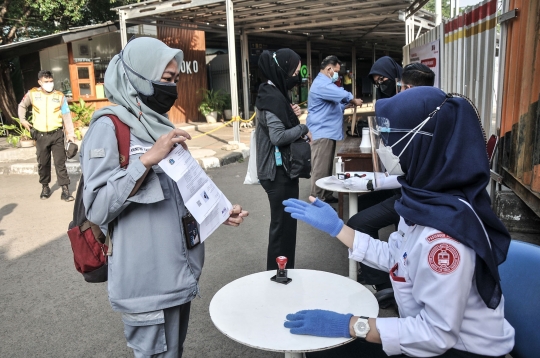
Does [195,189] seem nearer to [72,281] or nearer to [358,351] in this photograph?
[358,351]

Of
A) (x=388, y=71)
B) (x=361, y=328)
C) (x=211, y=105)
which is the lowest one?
(x=361, y=328)

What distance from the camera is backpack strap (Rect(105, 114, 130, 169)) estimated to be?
1699mm

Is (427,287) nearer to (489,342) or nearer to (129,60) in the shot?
(489,342)

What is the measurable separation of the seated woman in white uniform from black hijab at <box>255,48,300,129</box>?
1.73m

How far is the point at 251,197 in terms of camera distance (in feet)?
22.1

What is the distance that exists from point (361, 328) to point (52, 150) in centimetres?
655

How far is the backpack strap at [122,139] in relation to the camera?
66.9 inches

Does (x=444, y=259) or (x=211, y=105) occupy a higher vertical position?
(x=211, y=105)

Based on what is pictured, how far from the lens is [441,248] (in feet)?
4.83

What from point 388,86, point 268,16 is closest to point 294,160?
point 388,86

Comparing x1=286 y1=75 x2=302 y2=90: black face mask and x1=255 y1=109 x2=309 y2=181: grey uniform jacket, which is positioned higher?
x1=286 y1=75 x2=302 y2=90: black face mask

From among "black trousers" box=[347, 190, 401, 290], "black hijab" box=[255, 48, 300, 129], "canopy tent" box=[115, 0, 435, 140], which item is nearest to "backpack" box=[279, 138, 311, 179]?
"black hijab" box=[255, 48, 300, 129]

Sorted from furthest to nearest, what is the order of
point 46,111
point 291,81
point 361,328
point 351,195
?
1. point 46,111
2. point 351,195
3. point 291,81
4. point 361,328

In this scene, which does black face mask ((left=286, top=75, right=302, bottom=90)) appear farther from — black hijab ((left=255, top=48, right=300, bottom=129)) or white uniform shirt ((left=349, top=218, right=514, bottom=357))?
white uniform shirt ((left=349, top=218, right=514, bottom=357))
